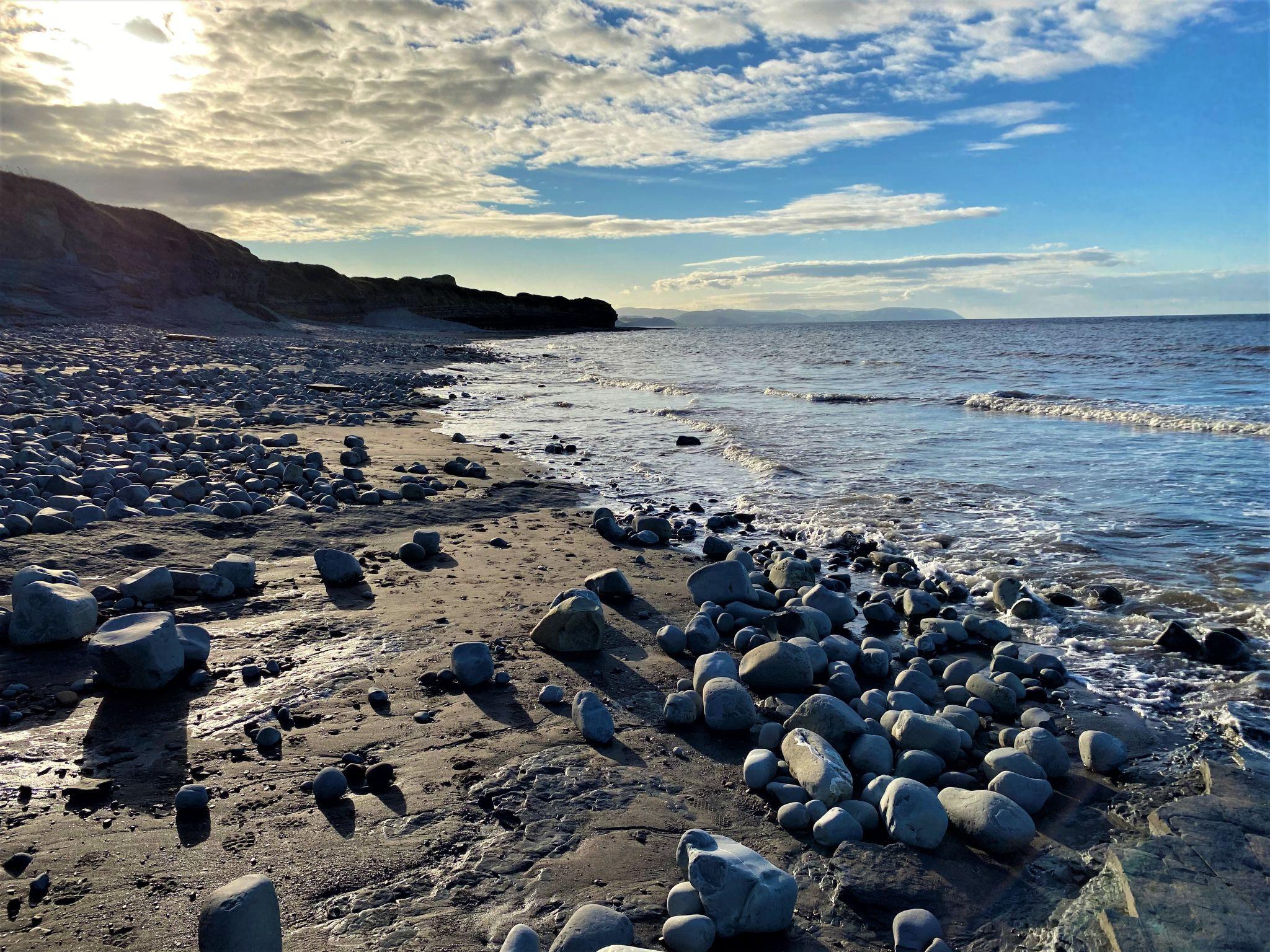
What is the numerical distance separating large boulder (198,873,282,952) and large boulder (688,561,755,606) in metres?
3.17

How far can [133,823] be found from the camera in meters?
2.23

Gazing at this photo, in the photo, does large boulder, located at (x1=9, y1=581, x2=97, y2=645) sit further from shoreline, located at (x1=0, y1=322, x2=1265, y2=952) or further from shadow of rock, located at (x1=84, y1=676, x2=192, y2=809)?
shadow of rock, located at (x1=84, y1=676, x2=192, y2=809)

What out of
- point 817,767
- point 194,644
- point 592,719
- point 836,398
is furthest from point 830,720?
point 836,398

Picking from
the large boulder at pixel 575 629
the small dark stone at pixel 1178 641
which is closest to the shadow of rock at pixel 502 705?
the large boulder at pixel 575 629

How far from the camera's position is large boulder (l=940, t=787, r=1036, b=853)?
8.10 feet

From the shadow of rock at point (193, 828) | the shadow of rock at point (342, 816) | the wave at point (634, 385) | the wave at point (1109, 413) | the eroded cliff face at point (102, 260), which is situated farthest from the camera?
the eroded cliff face at point (102, 260)

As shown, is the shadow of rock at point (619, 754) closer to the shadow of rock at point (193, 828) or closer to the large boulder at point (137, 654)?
the shadow of rock at point (193, 828)

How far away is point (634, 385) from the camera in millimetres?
21500

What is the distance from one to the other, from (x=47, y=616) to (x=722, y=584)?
349 centimetres

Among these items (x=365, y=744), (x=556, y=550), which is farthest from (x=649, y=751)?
(x=556, y=550)

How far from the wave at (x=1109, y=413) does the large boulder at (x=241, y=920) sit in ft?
47.6

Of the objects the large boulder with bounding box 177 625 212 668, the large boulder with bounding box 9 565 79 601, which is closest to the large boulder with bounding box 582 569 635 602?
the large boulder with bounding box 177 625 212 668

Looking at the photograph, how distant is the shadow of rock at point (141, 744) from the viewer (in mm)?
2411

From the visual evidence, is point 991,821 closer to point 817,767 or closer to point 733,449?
point 817,767
